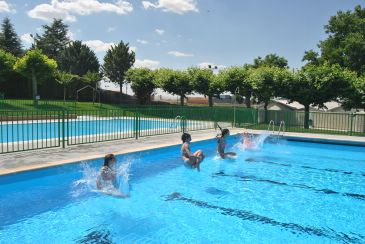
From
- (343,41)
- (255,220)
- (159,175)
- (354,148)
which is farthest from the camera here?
(343,41)

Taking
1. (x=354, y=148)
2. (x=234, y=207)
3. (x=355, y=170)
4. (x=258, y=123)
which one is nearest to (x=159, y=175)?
(x=234, y=207)

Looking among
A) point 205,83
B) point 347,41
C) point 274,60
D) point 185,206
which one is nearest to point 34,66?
point 205,83

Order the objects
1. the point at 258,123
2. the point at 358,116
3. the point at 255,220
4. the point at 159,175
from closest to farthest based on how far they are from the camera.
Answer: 1. the point at 255,220
2. the point at 159,175
3. the point at 358,116
4. the point at 258,123

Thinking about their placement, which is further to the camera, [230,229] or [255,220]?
[255,220]

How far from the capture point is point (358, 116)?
2153 cm

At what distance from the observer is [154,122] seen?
17766 mm

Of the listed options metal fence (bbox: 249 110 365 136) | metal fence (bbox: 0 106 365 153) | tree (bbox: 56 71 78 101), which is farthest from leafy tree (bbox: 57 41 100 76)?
metal fence (bbox: 249 110 365 136)

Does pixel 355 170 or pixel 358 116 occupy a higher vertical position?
pixel 358 116

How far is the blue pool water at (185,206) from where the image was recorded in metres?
6.22

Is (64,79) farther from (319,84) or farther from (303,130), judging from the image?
(303,130)

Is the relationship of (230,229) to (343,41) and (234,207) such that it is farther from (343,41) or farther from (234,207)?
(343,41)

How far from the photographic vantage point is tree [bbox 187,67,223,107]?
35022mm

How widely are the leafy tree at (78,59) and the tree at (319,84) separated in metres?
47.6

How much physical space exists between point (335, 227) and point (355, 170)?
641 centimetres
